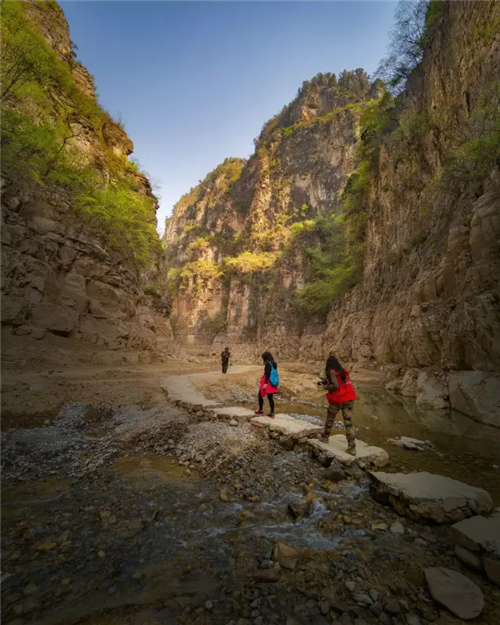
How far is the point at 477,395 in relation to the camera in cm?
823

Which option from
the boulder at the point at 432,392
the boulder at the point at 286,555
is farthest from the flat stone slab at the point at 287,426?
the boulder at the point at 432,392

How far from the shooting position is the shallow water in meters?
5.29

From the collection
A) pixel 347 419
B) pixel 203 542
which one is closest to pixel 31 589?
pixel 203 542

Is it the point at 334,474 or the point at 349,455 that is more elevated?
the point at 349,455

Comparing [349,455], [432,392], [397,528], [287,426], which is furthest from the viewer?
[432,392]

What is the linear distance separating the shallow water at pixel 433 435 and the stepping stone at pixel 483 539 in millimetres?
1311

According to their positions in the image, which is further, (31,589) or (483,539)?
(483,539)

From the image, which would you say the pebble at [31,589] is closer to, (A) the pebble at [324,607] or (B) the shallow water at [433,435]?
(A) the pebble at [324,607]

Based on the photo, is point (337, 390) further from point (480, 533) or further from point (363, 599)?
point (363, 599)

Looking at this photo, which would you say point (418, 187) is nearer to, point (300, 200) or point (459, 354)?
point (459, 354)

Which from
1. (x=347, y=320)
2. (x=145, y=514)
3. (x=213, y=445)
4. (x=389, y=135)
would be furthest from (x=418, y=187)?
(x=145, y=514)

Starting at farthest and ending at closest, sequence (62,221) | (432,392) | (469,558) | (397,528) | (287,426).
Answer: (62,221), (432,392), (287,426), (397,528), (469,558)

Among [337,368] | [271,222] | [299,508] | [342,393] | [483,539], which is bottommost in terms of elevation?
[299,508]

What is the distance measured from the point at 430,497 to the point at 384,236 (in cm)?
2188
